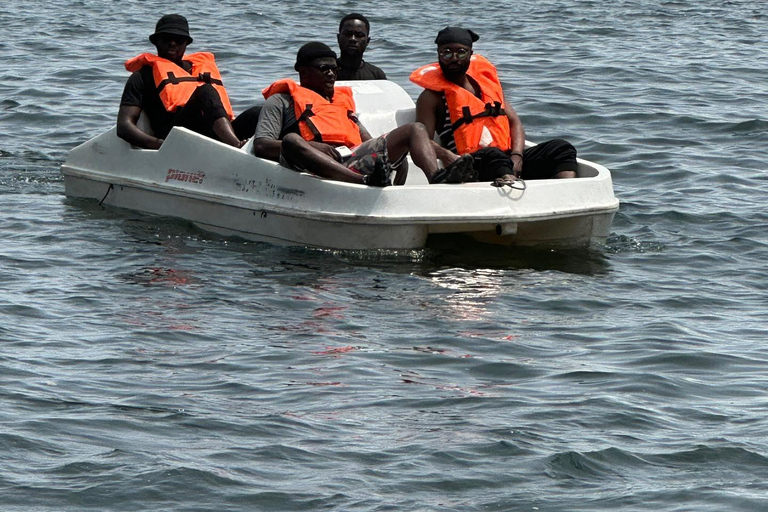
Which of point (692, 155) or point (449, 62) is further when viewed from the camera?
point (692, 155)

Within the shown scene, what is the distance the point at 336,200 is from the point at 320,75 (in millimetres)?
1025

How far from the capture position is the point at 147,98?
1085 centimetres

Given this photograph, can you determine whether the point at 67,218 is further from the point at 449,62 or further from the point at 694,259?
the point at 694,259

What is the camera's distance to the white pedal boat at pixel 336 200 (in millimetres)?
9164

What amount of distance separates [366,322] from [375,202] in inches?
59.7

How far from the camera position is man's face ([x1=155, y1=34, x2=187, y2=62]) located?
10.9 m

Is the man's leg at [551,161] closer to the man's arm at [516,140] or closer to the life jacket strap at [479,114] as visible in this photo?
the man's arm at [516,140]

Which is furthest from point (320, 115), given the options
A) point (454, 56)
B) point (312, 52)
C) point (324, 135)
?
point (454, 56)

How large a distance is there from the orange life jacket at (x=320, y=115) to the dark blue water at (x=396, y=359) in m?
0.86

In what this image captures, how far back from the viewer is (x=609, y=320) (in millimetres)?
8016

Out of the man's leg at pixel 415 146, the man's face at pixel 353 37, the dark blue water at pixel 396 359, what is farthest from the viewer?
the man's face at pixel 353 37

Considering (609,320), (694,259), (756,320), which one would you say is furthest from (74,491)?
A: (694,259)

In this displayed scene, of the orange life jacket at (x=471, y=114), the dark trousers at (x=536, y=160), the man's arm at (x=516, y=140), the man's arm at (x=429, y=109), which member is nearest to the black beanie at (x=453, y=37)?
the orange life jacket at (x=471, y=114)

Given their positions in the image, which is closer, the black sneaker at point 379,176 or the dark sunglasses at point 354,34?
the black sneaker at point 379,176
